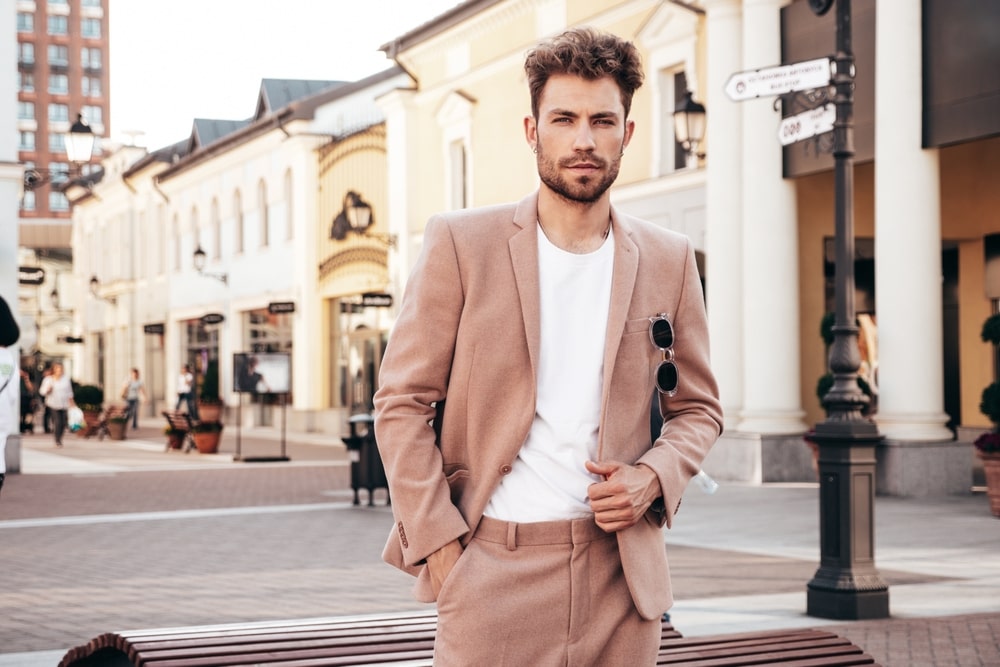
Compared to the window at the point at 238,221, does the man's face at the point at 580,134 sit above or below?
below

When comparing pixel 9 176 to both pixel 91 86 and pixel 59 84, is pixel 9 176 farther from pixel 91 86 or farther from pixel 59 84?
pixel 91 86

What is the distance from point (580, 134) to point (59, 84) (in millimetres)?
119579

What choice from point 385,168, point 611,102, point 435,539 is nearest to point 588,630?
point 435,539

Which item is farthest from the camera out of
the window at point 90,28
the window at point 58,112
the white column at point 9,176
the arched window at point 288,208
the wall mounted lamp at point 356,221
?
the window at point 90,28

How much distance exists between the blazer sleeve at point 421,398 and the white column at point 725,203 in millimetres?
16340

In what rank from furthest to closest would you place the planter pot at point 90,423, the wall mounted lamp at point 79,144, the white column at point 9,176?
the planter pot at point 90,423, the white column at point 9,176, the wall mounted lamp at point 79,144

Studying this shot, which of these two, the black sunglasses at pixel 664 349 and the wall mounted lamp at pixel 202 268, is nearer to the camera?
the black sunglasses at pixel 664 349

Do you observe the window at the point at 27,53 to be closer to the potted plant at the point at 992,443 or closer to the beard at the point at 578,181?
the potted plant at the point at 992,443

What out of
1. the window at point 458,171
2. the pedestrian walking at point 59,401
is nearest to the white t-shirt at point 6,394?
the window at point 458,171

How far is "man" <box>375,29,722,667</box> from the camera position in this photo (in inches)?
114

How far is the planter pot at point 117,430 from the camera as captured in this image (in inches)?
1405

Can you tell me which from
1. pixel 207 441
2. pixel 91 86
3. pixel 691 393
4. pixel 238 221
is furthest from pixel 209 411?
pixel 91 86

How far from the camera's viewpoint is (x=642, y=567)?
2934 mm

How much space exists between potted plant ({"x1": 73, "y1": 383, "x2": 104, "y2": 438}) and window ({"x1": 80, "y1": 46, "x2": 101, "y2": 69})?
84.5m
